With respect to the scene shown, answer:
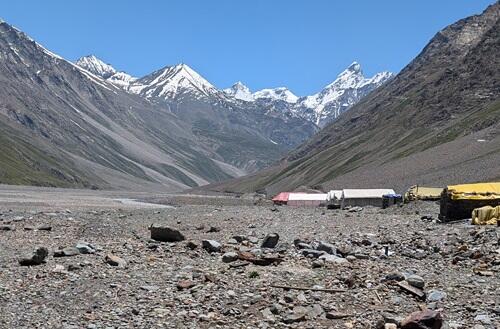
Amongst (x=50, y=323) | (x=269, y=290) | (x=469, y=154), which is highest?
(x=469, y=154)

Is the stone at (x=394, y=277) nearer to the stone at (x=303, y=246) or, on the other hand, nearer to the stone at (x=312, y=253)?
the stone at (x=312, y=253)

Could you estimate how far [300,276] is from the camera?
19.2 meters

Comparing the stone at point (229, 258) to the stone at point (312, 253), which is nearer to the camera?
the stone at point (229, 258)

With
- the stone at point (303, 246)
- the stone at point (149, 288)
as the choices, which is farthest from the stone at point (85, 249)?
the stone at point (303, 246)

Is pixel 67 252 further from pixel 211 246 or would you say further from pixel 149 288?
pixel 149 288

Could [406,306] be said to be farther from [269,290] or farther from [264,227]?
[264,227]

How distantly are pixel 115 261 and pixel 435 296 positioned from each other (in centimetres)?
1092

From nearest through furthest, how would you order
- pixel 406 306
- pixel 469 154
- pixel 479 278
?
pixel 406 306, pixel 479 278, pixel 469 154

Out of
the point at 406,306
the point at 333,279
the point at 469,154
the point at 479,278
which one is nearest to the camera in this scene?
the point at 406,306

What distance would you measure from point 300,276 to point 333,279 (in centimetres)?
107

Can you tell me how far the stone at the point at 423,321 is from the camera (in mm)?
14648

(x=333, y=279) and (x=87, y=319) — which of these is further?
(x=333, y=279)

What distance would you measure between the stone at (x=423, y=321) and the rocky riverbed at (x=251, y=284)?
0.12 feet

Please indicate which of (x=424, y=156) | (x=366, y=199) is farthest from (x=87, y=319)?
(x=424, y=156)
